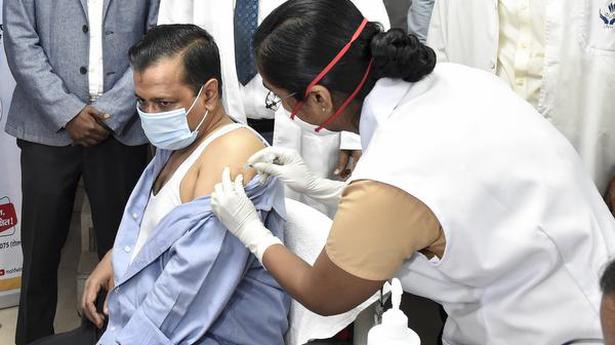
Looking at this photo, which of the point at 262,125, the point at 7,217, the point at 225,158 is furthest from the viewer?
the point at 7,217

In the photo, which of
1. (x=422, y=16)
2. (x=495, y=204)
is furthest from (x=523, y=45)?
(x=495, y=204)

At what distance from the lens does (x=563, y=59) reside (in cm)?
212

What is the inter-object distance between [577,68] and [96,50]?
58.0 inches

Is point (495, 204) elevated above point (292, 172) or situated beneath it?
elevated above

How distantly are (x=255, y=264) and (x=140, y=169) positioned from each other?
3.53ft

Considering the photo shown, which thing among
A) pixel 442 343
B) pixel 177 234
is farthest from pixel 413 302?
pixel 177 234

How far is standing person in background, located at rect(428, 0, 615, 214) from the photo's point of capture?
83.0 inches

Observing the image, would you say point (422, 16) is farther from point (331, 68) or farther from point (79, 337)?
point (79, 337)

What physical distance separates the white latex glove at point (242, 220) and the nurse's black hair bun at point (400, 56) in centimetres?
38

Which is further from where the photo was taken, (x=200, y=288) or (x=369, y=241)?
(x=200, y=288)

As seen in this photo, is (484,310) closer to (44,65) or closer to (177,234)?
(177,234)

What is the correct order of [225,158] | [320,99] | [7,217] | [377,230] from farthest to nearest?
[7,217]
[225,158]
[320,99]
[377,230]

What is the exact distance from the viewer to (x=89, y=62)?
2.38 meters

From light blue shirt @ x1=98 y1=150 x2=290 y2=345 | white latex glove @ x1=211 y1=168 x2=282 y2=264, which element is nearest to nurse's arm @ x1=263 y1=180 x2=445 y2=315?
white latex glove @ x1=211 y1=168 x2=282 y2=264
